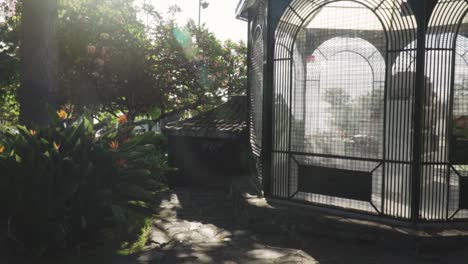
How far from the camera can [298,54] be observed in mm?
7320

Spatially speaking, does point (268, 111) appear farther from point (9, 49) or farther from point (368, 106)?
point (9, 49)

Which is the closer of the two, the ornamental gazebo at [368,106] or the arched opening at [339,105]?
the ornamental gazebo at [368,106]

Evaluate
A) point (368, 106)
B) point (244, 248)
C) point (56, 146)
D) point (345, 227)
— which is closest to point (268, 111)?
point (368, 106)

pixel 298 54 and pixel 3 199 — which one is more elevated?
pixel 298 54

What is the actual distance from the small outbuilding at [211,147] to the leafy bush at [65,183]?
4.54m

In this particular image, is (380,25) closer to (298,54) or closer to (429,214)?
(298,54)

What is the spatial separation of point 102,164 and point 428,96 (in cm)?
469

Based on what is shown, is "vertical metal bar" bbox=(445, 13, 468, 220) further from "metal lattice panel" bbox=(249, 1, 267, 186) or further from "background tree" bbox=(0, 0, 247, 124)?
"background tree" bbox=(0, 0, 247, 124)

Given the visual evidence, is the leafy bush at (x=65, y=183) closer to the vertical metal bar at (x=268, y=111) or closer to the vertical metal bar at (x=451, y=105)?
the vertical metal bar at (x=268, y=111)

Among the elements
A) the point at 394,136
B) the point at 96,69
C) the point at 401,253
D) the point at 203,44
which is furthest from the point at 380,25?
the point at 203,44

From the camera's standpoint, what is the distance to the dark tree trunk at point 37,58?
287 inches

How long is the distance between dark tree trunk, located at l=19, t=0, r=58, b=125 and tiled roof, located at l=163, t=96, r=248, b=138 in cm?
402

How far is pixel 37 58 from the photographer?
736cm

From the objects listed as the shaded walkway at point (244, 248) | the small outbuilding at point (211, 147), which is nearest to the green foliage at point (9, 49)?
the small outbuilding at point (211, 147)
